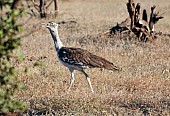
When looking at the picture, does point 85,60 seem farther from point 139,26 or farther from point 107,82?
point 139,26

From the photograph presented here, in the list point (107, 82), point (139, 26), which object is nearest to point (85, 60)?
point (107, 82)

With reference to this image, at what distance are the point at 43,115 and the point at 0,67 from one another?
256 centimetres

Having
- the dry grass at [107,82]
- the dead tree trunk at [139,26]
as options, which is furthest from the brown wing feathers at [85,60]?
the dead tree trunk at [139,26]

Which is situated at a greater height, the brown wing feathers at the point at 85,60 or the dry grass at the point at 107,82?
the brown wing feathers at the point at 85,60

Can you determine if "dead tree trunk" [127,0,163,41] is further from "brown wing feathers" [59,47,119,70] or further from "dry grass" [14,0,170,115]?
"brown wing feathers" [59,47,119,70]

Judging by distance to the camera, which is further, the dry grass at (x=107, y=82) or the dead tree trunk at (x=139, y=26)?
the dead tree trunk at (x=139, y=26)

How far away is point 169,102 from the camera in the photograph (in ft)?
26.3

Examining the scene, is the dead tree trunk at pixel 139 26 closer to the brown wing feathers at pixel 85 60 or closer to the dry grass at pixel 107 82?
the dry grass at pixel 107 82

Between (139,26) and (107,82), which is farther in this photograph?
(139,26)

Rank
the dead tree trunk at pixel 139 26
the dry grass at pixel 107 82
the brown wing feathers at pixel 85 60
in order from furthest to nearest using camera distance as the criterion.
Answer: the dead tree trunk at pixel 139 26
the brown wing feathers at pixel 85 60
the dry grass at pixel 107 82

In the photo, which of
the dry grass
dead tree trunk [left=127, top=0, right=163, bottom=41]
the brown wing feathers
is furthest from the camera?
dead tree trunk [left=127, top=0, right=163, bottom=41]

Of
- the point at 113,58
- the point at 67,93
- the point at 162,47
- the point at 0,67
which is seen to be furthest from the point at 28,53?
the point at 0,67

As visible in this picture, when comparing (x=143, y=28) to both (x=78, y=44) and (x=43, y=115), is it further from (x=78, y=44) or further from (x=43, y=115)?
(x=43, y=115)

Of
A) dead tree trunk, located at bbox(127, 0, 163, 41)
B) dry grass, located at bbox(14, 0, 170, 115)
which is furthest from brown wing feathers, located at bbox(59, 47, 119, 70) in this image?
dead tree trunk, located at bbox(127, 0, 163, 41)
